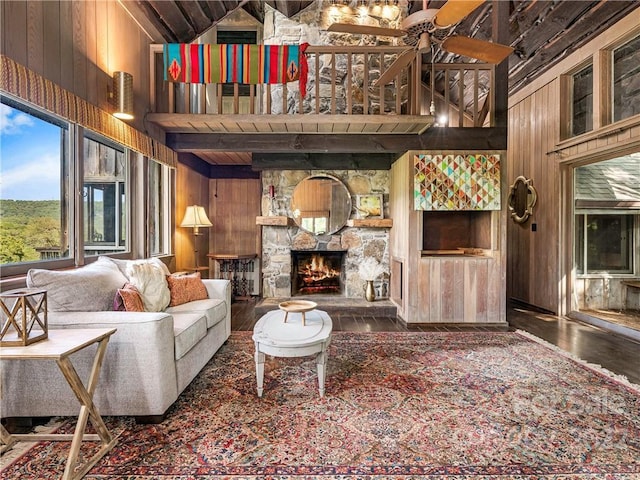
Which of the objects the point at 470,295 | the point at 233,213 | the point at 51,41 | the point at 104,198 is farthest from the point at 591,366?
the point at 233,213

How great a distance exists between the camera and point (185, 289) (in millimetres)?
3133

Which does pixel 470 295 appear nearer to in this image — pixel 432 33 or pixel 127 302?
pixel 432 33

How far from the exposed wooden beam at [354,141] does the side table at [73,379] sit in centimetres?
285

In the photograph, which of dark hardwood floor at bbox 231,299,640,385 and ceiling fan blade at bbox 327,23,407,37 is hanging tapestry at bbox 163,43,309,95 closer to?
ceiling fan blade at bbox 327,23,407,37

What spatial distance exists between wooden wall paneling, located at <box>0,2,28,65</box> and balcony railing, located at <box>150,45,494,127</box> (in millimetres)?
1634

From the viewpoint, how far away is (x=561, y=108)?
4.53 m

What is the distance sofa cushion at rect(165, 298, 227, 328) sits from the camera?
2826 millimetres

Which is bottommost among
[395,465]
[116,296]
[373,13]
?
[395,465]

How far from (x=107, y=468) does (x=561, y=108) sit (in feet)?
19.5

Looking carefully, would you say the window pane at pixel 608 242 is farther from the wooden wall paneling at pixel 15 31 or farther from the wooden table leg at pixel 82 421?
the wooden wall paneling at pixel 15 31

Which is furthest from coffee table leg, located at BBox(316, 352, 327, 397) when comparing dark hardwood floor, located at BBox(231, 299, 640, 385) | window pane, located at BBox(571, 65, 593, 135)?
window pane, located at BBox(571, 65, 593, 135)

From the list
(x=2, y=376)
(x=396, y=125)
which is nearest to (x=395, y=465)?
(x=2, y=376)

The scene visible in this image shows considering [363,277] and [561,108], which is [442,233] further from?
[561,108]

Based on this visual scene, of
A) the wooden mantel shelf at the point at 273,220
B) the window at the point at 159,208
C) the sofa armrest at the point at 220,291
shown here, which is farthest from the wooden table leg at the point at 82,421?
the wooden mantel shelf at the point at 273,220
